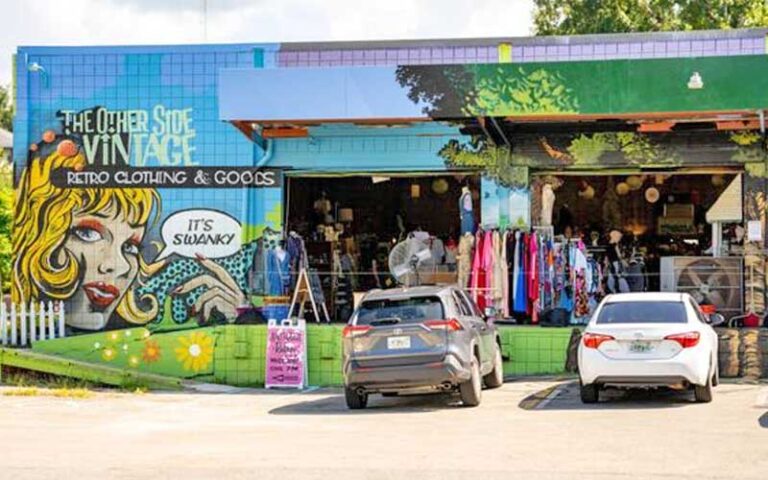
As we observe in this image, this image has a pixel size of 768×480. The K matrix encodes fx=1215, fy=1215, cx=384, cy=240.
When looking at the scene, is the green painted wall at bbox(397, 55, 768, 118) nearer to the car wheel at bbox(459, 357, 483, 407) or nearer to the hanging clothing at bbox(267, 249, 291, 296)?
the hanging clothing at bbox(267, 249, 291, 296)

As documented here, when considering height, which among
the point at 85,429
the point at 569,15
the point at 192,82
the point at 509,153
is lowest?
the point at 85,429

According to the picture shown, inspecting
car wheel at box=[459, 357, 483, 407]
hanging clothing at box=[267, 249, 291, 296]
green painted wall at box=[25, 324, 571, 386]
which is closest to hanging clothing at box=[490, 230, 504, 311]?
green painted wall at box=[25, 324, 571, 386]

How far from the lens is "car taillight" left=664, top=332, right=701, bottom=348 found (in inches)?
627

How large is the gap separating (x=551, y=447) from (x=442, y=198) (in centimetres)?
1323

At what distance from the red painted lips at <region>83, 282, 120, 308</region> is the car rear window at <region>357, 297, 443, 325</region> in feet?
28.9

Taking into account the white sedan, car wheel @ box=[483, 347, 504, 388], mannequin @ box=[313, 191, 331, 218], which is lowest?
car wheel @ box=[483, 347, 504, 388]

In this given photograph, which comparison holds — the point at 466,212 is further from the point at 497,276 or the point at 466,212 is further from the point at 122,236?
the point at 122,236

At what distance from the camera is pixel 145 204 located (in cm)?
2402

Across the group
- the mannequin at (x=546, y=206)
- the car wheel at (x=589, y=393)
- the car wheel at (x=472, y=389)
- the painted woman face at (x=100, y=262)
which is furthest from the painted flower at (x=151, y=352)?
the car wheel at (x=589, y=393)

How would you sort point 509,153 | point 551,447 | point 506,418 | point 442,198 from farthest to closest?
point 442,198
point 509,153
point 506,418
point 551,447

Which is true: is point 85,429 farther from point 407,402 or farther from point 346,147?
point 346,147

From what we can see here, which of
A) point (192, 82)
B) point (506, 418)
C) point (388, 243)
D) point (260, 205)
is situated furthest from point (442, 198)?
point (506, 418)

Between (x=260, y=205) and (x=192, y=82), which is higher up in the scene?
(x=192, y=82)

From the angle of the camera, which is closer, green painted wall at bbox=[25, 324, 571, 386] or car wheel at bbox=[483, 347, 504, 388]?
car wheel at bbox=[483, 347, 504, 388]
